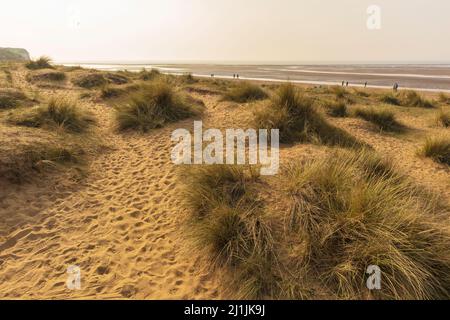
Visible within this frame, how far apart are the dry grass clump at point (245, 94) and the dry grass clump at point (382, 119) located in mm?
4281

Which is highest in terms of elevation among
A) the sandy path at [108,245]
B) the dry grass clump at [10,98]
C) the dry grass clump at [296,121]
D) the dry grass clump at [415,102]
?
the dry grass clump at [415,102]

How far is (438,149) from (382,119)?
11.3 feet

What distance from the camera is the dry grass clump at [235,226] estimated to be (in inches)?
120

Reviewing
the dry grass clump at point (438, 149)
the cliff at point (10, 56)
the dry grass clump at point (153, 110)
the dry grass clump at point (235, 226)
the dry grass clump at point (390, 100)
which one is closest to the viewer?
the dry grass clump at point (235, 226)

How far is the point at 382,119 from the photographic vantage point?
988 cm

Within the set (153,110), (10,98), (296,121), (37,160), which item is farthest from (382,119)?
(10,98)

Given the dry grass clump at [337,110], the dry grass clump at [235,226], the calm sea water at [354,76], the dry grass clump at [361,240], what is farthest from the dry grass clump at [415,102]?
the dry grass clump at [235,226]

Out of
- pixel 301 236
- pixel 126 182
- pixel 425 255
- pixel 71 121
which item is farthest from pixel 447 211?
pixel 71 121

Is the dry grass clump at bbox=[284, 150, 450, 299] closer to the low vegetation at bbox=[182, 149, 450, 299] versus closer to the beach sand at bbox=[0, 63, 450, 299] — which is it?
the low vegetation at bbox=[182, 149, 450, 299]

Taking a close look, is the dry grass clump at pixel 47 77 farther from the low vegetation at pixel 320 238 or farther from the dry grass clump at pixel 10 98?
the low vegetation at pixel 320 238

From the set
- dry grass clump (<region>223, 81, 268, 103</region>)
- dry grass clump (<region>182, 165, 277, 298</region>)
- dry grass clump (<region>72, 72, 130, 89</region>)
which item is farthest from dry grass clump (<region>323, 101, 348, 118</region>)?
dry grass clump (<region>72, 72, 130, 89</region>)

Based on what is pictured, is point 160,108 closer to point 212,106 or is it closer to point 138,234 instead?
point 212,106

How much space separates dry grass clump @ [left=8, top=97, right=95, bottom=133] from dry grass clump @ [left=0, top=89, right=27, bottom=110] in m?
1.77

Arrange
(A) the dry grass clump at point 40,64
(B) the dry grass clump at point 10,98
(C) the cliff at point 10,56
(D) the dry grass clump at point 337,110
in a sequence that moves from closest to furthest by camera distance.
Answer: (B) the dry grass clump at point 10,98 → (D) the dry grass clump at point 337,110 → (A) the dry grass clump at point 40,64 → (C) the cliff at point 10,56
